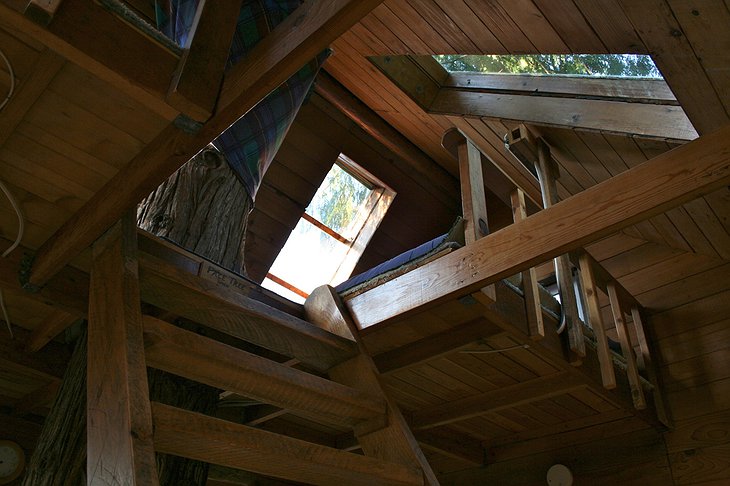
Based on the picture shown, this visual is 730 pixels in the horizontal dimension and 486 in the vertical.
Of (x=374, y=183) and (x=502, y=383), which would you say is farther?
(x=374, y=183)

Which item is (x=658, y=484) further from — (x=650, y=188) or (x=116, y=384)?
(x=116, y=384)

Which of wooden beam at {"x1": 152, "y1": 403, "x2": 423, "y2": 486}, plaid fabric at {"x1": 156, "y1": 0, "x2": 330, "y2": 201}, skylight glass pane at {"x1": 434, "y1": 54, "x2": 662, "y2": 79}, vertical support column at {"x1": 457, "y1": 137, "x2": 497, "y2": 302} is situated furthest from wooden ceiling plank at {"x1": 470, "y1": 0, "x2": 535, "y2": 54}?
wooden beam at {"x1": 152, "y1": 403, "x2": 423, "y2": 486}

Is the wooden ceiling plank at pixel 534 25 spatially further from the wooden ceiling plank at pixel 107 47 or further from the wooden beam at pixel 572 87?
the wooden ceiling plank at pixel 107 47

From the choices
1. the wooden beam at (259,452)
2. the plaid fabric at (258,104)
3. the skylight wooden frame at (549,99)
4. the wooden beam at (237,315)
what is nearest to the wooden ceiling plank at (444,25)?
the skylight wooden frame at (549,99)

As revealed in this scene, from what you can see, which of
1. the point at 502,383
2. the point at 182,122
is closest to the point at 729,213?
the point at 502,383

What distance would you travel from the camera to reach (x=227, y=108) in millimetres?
1318

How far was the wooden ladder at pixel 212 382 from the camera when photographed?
1.19m

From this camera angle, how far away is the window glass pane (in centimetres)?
417

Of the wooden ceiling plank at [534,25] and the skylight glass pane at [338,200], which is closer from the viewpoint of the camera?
the wooden ceiling plank at [534,25]

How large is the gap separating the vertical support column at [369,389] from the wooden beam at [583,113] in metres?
1.30

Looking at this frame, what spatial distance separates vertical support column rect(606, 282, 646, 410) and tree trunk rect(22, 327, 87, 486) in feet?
7.30

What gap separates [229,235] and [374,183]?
7.35 ft

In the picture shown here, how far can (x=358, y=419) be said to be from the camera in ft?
5.80

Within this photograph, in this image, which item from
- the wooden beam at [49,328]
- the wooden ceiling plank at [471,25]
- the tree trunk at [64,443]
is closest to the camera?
the tree trunk at [64,443]
